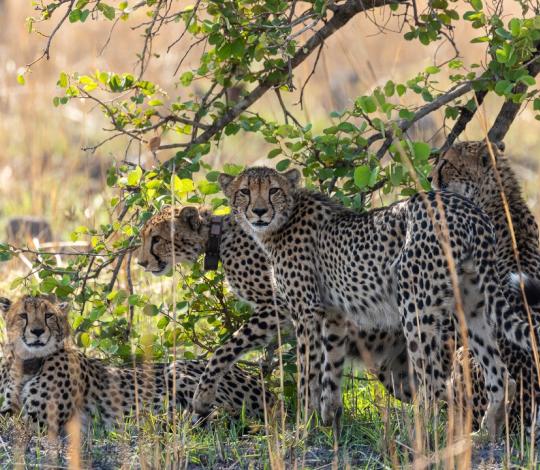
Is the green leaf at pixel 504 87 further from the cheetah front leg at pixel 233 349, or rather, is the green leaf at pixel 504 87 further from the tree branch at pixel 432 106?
the cheetah front leg at pixel 233 349

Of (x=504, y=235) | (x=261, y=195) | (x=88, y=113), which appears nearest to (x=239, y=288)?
(x=261, y=195)

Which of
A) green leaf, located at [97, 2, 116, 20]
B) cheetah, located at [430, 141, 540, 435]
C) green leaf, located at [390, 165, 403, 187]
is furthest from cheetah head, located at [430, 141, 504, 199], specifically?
green leaf, located at [97, 2, 116, 20]

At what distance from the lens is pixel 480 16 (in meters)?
4.96

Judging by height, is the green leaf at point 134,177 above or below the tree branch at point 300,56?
below

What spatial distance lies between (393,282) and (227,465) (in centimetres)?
99

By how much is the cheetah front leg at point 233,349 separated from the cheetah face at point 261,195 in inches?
15.2

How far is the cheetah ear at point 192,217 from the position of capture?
559 centimetres

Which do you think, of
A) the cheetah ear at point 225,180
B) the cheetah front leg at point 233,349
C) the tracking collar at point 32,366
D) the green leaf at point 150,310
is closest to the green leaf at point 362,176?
the cheetah front leg at point 233,349

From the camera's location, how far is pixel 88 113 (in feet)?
35.7

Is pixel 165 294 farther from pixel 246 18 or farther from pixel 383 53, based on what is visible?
pixel 383 53

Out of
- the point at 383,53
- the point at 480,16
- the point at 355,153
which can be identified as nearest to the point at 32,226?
the point at 355,153

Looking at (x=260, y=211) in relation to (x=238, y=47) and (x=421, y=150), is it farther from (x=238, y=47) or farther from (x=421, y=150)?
(x=421, y=150)

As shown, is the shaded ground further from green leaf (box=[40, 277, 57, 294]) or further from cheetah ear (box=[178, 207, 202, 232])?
cheetah ear (box=[178, 207, 202, 232])

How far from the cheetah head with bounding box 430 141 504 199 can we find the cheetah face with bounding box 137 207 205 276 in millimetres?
1143
